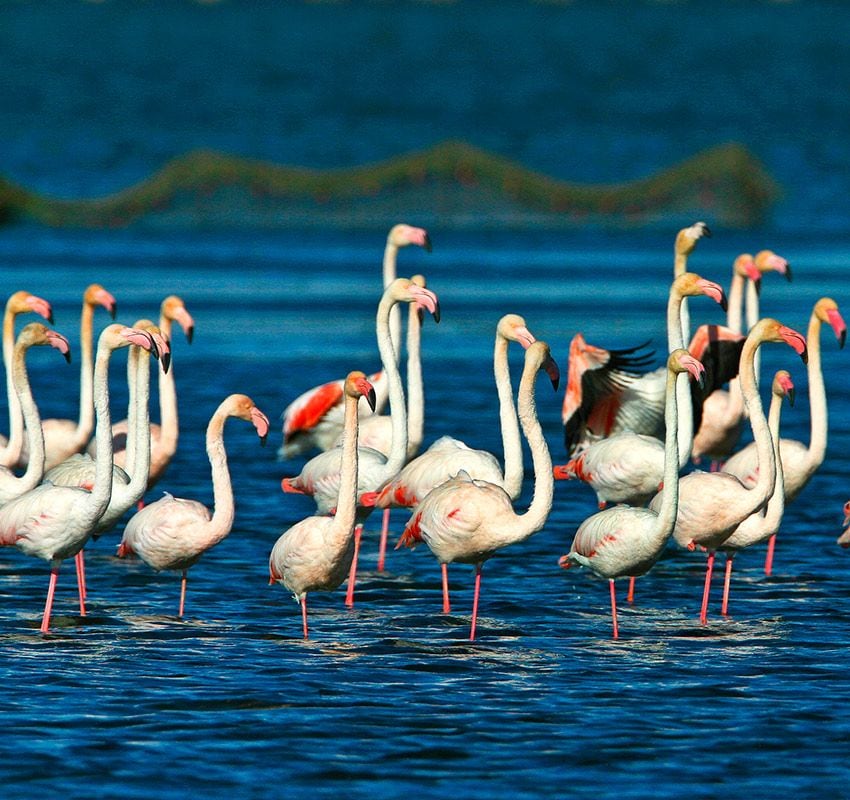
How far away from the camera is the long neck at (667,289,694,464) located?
12250 mm

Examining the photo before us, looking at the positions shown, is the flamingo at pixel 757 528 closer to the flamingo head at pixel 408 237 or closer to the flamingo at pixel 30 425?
the flamingo at pixel 30 425

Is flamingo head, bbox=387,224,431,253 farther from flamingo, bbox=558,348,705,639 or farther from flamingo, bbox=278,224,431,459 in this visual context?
flamingo, bbox=558,348,705,639

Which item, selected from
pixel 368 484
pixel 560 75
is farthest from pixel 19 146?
pixel 368 484

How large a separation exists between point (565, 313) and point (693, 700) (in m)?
16.6

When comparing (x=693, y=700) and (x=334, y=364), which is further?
(x=334, y=364)

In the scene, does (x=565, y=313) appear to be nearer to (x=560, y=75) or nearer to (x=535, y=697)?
(x=535, y=697)

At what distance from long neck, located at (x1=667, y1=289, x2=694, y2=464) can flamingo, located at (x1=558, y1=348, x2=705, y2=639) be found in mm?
1523

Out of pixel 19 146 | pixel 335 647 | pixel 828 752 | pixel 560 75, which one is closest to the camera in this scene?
pixel 828 752

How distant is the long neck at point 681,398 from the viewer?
12.2 m

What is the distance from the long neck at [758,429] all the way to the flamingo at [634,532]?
553 mm

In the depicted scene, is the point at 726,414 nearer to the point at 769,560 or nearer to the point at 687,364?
the point at 769,560

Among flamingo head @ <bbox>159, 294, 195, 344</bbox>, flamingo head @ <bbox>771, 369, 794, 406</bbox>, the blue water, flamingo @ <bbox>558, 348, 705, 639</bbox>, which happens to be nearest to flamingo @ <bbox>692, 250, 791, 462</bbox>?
the blue water

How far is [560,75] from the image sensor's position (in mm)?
128000

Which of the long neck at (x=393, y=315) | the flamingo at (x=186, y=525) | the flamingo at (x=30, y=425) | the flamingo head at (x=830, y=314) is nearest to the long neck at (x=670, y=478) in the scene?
the flamingo head at (x=830, y=314)
